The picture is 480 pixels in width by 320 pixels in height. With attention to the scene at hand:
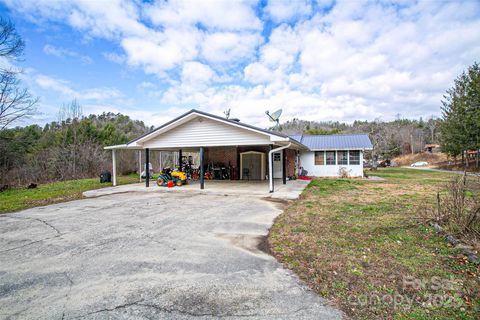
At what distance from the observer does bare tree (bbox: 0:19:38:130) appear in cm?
1248

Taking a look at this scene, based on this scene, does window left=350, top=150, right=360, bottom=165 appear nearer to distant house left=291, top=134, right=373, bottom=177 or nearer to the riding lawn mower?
distant house left=291, top=134, right=373, bottom=177

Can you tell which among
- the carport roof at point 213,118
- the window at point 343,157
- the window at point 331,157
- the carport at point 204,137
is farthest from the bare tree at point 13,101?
the window at point 343,157

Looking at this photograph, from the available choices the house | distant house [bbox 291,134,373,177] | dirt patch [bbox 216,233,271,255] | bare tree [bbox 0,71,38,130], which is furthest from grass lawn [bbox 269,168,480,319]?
bare tree [bbox 0,71,38,130]

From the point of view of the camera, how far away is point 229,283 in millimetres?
2764

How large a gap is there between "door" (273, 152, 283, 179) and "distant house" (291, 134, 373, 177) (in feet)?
9.31

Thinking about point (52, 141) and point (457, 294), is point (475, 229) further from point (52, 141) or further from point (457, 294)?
point (52, 141)

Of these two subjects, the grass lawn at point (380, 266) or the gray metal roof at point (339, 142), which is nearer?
the grass lawn at point (380, 266)

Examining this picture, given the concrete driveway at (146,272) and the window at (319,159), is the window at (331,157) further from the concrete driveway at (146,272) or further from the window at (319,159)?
the concrete driveway at (146,272)

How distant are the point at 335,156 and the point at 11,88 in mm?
20673

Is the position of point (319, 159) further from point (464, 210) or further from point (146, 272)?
point (146, 272)

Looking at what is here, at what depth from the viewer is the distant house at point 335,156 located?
16.6m

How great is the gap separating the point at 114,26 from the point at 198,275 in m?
11.0

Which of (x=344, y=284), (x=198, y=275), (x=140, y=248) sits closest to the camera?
(x=344, y=284)

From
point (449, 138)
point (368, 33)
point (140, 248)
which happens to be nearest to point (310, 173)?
point (368, 33)
